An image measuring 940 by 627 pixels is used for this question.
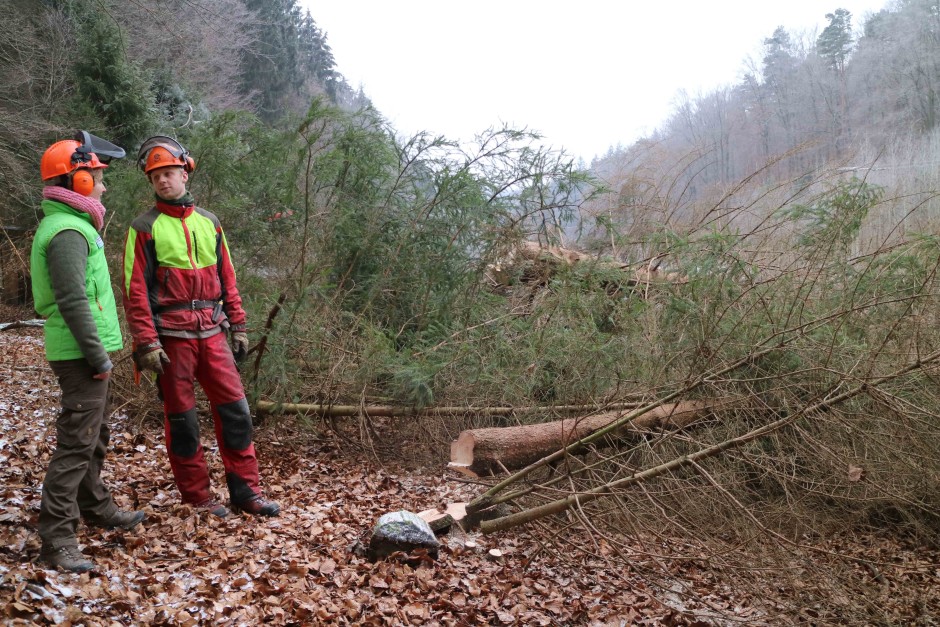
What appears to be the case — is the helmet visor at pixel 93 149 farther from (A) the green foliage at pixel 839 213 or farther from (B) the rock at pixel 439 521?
(A) the green foliage at pixel 839 213

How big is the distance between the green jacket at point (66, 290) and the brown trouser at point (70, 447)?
101 millimetres

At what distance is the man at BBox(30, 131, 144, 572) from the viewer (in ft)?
9.77

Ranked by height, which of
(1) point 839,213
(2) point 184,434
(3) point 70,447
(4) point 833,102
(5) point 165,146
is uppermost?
(4) point 833,102

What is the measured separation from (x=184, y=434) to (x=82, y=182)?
4.91 feet

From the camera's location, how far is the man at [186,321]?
357cm

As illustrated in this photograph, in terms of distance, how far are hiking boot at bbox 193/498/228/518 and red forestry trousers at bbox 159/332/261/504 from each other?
3 centimetres

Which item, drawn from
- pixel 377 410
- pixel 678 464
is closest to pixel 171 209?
pixel 377 410

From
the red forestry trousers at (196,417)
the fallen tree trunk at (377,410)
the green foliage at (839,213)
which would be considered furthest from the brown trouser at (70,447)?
the green foliage at (839,213)

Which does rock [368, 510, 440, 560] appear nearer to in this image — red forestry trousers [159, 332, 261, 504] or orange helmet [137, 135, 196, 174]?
red forestry trousers [159, 332, 261, 504]

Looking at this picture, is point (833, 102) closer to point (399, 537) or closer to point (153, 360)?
point (399, 537)

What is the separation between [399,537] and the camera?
3.63 meters

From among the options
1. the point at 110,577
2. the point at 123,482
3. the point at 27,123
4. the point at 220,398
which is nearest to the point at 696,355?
the point at 220,398

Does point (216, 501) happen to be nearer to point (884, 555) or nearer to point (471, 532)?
point (471, 532)

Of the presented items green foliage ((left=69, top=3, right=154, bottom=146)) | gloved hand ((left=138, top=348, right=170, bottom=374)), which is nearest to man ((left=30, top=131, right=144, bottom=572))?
gloved hand ((left=138, top=348, right=170, bottom=374))
